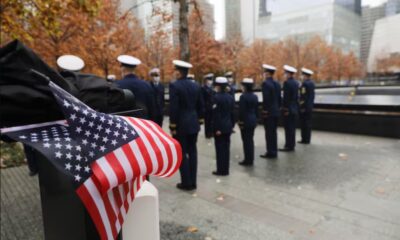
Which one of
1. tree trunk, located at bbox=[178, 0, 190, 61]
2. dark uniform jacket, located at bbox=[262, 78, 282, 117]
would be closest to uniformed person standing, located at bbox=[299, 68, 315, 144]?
dark uniform jacket, located at bbox=[262, 78, 282, 117]

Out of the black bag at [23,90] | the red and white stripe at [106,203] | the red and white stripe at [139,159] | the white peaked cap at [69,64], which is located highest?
the white peaked cap at [69,64]

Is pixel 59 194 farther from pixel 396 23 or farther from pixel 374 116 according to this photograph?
pixel 374 116

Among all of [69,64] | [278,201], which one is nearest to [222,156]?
[278,201]

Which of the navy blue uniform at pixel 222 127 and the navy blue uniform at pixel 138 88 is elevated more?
the navy blue uniform at pixel 138 88

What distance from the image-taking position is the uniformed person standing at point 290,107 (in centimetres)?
808

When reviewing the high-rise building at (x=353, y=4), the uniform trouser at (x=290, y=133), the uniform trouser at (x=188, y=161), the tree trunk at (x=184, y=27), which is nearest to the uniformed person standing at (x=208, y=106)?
the tree trunk at (x=184, y=27)

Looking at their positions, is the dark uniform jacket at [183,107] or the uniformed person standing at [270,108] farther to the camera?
the uniformed person standing at [270,108]

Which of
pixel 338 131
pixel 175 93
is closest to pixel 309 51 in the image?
pixel 338 131


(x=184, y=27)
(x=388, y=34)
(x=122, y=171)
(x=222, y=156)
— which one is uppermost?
(x=184, y=27)

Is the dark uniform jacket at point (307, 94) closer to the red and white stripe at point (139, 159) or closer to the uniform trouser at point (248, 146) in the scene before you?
the uniform trouser at point (248, 146)

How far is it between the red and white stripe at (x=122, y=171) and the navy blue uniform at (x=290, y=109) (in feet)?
21.9

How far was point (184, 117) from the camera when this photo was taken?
5.34m

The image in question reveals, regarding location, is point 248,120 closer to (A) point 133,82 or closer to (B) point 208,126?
(A) point 133,82

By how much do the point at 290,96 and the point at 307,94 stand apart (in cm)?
78
